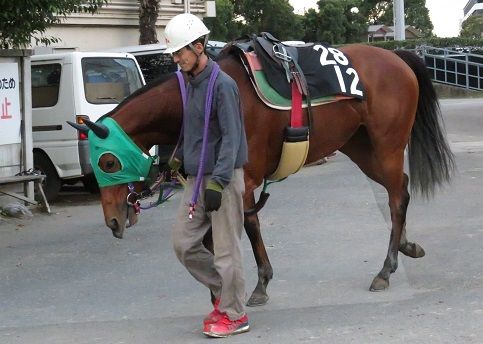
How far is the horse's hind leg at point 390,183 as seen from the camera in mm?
6543

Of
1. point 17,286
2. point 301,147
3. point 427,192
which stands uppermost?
point 301,147

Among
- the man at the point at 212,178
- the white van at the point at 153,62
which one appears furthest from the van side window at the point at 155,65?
the man at the point at 212,178

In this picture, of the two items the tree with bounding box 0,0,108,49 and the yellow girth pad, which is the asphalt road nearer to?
the yellow girth pad

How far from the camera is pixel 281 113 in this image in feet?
19.7

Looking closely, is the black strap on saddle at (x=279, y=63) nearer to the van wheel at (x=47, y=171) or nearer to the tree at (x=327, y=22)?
the van wheel at (x=47, y=171)

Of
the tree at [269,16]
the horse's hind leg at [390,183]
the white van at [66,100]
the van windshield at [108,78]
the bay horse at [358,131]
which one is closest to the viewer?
the bay horse at [358,131]

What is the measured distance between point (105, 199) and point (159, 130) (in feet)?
1.82

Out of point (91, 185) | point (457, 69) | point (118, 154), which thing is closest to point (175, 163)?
point (118, 154)

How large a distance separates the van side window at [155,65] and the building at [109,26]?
542 cm

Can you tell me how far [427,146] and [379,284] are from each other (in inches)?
54.5

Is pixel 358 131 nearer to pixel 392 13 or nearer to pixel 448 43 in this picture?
pixel 448 43

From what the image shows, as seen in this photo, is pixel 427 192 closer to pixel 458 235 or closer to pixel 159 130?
pixel 458 235

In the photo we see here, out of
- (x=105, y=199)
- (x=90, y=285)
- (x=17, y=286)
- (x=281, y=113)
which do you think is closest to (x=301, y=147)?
(x=281, y=113)

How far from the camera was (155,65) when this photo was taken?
13.7m
